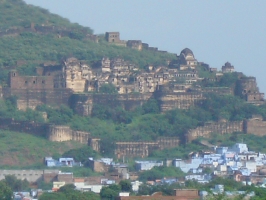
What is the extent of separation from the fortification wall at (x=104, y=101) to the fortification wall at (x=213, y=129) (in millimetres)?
3514

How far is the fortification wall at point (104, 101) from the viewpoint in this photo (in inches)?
3600

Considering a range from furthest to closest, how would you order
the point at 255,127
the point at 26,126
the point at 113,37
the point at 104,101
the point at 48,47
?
the point at 113,37 → the point at 48,47 → the point at 104,101 → the point at 255,127 → the point at 26,126

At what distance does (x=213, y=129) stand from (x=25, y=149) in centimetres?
889

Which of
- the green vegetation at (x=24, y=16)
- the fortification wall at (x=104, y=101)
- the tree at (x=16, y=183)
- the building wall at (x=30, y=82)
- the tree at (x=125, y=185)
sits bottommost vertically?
the tree at (x=16, y=183)

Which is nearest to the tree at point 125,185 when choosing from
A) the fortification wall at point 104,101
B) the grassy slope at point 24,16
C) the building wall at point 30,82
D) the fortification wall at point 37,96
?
the fortification wall at point 104,101

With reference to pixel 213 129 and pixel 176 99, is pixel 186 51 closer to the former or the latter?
pixel 176 99

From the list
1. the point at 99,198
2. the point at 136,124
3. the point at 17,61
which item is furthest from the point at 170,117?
the point at 99,198

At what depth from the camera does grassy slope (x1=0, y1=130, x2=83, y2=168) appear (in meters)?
85.9

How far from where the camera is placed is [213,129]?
90.2m

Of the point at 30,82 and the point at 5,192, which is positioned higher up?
the point at 30,82

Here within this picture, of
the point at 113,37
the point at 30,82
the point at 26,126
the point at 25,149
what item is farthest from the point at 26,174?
the point at 113,37

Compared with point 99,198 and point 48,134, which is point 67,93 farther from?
point 99,198

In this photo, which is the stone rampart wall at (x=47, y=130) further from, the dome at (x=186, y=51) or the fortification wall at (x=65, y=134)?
the dome at (x=186, y=51)

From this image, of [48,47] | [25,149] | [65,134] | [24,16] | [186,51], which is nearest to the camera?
[25,149]
